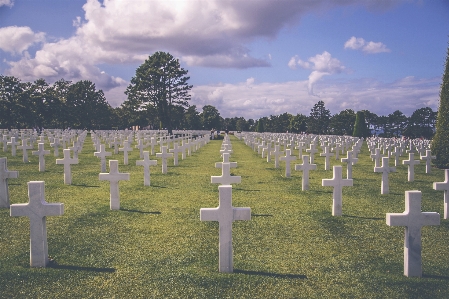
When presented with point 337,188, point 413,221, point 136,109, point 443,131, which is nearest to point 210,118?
point 136,109

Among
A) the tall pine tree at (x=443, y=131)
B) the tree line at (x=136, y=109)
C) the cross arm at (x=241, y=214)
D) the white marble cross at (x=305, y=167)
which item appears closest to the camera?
the cross arm at (x=241, y=214)

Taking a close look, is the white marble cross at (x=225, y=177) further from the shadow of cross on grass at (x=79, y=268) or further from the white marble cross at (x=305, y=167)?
the shadow of cross on grass at (x=79, y=268)

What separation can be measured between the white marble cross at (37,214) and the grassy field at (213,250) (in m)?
0.16

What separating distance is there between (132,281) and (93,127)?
7129cm

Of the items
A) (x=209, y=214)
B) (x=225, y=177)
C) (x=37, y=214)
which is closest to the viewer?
(x=209, y=214)

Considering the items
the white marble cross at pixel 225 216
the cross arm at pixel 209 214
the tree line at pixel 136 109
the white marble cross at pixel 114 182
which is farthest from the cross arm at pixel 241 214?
the tree line at pixel 136 109

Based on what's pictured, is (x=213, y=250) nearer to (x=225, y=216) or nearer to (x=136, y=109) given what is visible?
(x=225, y=216)

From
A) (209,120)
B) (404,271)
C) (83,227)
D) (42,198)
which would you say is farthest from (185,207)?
(209,120)

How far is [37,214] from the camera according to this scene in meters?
4.63

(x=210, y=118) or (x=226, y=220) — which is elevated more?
(x=210, y=118)

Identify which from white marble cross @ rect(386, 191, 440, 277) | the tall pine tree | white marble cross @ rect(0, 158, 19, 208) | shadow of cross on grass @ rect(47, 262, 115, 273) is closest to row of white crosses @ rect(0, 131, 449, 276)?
white marble cross @ rect(386, 191, 440, 277)

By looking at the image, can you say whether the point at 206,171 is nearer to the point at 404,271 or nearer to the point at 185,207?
the point at 185,207

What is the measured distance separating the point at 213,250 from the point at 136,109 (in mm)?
53643

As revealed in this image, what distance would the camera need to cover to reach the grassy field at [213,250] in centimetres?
417
